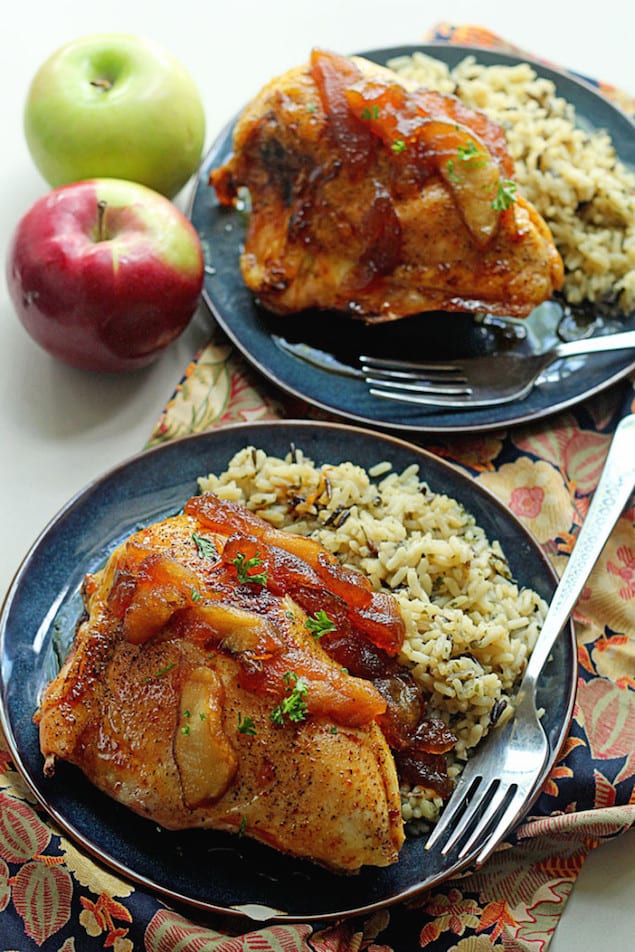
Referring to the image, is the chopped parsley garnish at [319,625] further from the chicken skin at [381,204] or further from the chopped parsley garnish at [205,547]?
the chicken skin at [381,204]

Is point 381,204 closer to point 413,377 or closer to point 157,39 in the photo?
point 413,377

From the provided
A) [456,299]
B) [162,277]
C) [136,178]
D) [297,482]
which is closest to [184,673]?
[297,482]

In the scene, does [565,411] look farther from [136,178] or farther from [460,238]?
[136,178]

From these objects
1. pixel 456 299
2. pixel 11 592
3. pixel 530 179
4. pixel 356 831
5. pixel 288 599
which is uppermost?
pixel 530 179

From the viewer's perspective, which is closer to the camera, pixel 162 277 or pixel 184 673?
pixel 184 673

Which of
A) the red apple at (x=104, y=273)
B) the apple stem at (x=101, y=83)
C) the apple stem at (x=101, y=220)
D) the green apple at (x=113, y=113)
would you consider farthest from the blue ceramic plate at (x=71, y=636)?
the apple stem at (x=101, y=83)

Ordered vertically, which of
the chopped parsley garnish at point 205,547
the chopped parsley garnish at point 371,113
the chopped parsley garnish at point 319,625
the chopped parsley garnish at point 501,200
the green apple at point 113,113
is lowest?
the chopped parsley garnish at point 319,625

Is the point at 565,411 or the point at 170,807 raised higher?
the point at 565,411
